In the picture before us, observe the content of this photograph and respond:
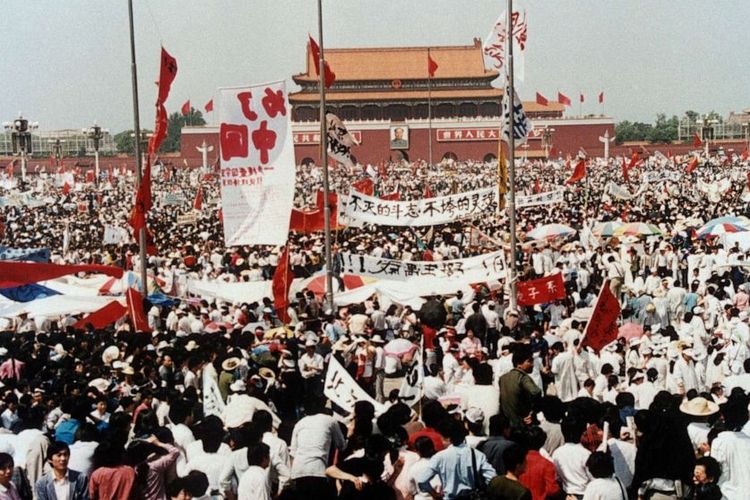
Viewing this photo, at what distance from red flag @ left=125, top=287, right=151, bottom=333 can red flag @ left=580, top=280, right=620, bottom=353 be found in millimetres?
4920

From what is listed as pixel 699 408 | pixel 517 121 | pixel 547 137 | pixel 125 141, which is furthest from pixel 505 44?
pixel 125 141

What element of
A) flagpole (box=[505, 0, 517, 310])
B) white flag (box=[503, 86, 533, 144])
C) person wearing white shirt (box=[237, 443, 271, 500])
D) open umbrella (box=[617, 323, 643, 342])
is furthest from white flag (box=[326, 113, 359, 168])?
person wearing white shirt (box=[237, 443, 271, 500])

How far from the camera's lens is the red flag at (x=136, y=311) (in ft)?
37.4

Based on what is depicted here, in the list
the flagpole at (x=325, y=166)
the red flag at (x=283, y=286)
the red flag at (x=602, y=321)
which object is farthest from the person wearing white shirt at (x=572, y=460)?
the flagpole at (x=325, y=166)

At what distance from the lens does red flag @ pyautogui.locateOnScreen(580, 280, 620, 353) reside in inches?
335

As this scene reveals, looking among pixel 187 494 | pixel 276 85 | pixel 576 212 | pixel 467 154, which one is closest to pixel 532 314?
pixel 276 85

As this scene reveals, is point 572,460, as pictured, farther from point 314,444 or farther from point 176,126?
point 176,126

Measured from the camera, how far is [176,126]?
103m

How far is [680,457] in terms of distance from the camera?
5.76 m

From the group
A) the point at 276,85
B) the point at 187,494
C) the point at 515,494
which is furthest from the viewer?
the point at 276,85

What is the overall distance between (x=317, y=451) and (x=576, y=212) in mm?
22306

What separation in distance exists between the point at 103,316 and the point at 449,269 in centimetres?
408

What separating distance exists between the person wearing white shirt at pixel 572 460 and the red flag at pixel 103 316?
7146mm

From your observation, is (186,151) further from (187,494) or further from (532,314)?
(187,494)
